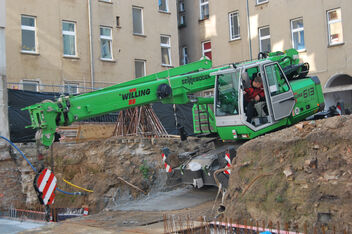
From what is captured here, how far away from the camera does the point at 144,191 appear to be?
1258 cm

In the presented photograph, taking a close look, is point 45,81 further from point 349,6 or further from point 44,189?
point 349,6

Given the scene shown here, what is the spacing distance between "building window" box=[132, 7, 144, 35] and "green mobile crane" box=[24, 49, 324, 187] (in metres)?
15.6

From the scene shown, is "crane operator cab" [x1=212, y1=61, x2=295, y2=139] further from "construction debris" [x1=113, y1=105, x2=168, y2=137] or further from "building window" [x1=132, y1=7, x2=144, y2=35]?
"building window" [x1=132, y1=7, x2=144, y2=35]

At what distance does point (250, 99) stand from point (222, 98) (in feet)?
2.10

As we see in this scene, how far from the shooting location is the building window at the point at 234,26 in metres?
26.7

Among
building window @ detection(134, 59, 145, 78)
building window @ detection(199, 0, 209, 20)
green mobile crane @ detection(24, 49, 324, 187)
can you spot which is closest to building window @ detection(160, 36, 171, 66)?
building window @ detection(134, 59, 145, 78)

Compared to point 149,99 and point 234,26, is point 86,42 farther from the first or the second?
point 149,99

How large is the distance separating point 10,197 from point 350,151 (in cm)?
930

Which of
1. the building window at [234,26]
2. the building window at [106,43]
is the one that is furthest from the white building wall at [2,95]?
the building window at [234,26]

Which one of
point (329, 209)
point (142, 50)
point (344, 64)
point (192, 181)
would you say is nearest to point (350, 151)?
point (329, 209)

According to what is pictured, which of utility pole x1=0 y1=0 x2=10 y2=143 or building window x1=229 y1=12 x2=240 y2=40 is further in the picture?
building window x1=229 y1=12 x2=240 y2=40

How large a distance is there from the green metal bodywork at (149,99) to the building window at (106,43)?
1339cm

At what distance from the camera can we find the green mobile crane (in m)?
9.30

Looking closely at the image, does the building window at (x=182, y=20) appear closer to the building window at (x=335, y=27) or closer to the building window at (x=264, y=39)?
the building window at (x=264, y=39)
